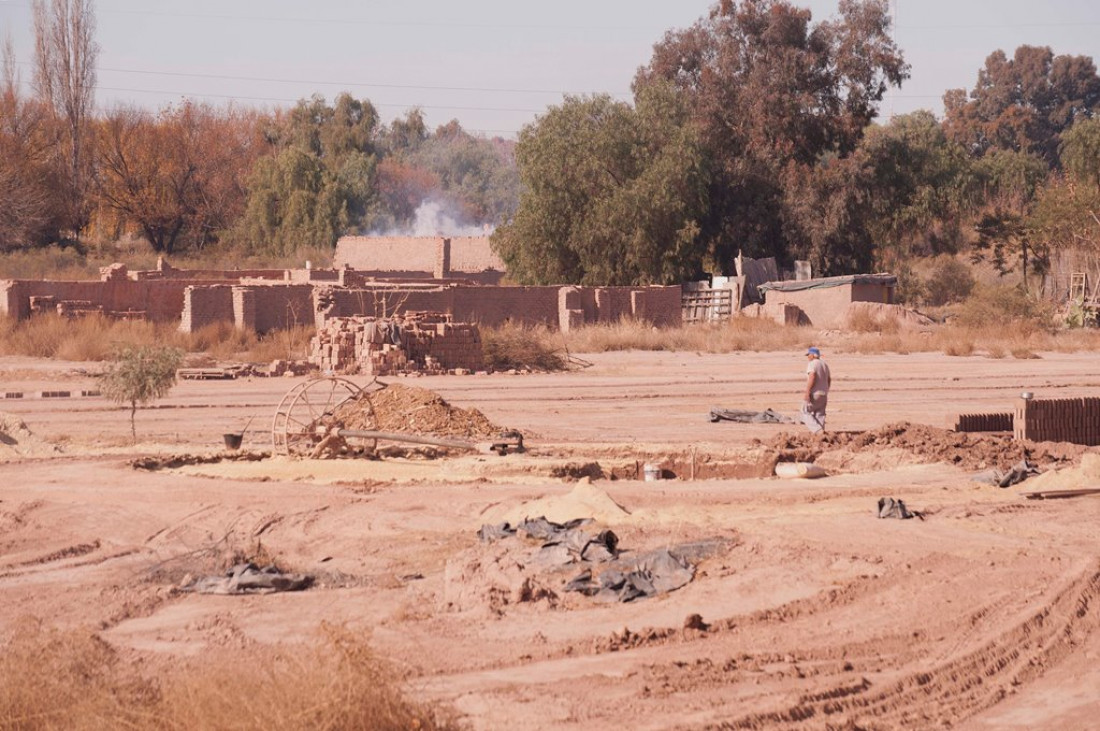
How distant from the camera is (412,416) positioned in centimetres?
1617

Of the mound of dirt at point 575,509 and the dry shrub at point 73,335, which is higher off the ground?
the dry shrub at point 73,335

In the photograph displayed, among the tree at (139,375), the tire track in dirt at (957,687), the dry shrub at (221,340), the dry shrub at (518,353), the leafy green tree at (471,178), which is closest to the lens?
the tire track in dirt at (957,687)

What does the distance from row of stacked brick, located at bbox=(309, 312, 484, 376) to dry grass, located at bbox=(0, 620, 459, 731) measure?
57.5ft

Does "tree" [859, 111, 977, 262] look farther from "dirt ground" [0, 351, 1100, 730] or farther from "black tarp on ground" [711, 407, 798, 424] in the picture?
"dirt ground" [0, 351, 1100, 730]

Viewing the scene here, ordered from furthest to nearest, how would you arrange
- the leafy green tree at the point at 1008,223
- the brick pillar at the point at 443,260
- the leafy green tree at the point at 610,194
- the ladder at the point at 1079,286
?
the leafy green tree at the point at 1008,223, the brick pillar at the point at 443,260, the leafy green tree at the point at 610,194, the ladder at the point at 1079,286

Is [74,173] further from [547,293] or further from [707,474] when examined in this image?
[707,474]

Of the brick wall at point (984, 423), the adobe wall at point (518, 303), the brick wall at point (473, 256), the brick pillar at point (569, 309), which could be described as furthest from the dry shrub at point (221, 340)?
the brick wall at point (473, 256)

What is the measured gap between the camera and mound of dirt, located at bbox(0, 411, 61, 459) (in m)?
15.2

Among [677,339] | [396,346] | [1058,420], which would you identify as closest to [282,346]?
[396,346]

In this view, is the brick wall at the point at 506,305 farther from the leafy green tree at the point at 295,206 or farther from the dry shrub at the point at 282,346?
the leafy green tree at the point at 295,206

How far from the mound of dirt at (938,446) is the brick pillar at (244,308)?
14806 mm

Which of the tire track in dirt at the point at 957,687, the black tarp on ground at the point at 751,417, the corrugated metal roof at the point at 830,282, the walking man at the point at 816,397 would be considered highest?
the corrugated metal roof at the point at 830,282

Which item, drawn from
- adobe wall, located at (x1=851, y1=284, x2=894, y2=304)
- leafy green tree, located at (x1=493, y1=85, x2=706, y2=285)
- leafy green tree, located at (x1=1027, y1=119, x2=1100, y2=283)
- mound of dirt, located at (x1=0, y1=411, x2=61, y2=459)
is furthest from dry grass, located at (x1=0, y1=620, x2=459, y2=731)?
leafy green tree, located at (x1=1027, y1=119, x2=1100, y2=283)

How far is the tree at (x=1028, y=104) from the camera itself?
87125mm
